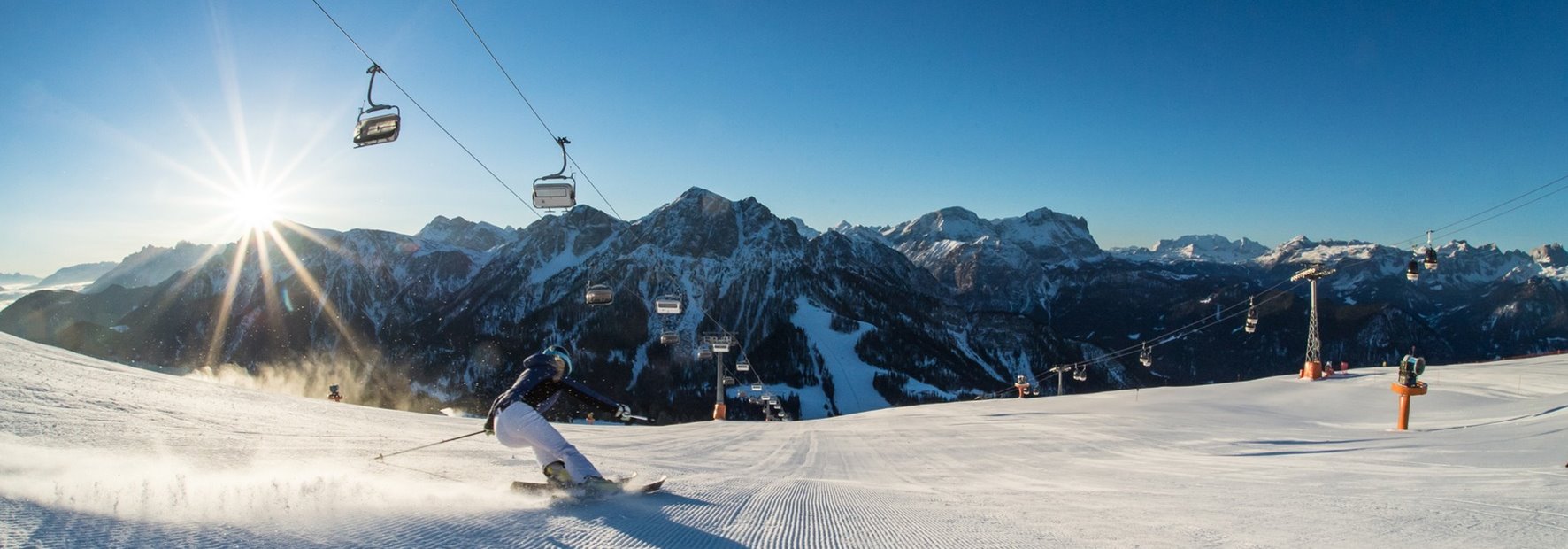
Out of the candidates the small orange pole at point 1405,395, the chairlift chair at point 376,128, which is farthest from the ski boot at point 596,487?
the small orange pole at point 1405,395

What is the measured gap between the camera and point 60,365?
340 inches

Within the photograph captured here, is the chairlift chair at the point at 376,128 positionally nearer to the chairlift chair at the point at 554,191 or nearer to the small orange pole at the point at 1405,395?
the chairlift chair at the point at 554,191

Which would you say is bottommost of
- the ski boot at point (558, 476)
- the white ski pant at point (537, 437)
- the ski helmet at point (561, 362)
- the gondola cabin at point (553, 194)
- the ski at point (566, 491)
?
the ski at point (566, 491)

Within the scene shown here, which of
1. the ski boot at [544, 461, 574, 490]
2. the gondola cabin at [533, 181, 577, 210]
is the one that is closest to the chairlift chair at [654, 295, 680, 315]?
the gondola cabin at [533, 181, 577, 210]

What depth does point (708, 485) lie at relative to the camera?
7113mm

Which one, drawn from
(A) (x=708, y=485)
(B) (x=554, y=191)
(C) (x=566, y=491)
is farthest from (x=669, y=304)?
(C) (x=566, y=491)

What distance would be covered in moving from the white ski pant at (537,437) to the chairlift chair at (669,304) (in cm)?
2591

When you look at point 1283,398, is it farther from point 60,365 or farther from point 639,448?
point 60,365

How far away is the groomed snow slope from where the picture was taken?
12.6 feet

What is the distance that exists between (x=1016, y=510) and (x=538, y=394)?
14.5 feet

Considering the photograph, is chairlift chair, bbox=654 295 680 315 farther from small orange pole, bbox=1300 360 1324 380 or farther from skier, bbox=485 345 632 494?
small orange pole, bbox=1300 360 1324 380

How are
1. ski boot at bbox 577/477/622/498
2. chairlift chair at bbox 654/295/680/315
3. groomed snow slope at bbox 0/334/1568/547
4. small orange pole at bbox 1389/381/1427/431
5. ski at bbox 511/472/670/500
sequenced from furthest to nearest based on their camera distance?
chairlift chair at bbox 654/295/680/315 < small orange pole at bbox 1389/381/1427/431 < ski boot at bbox 577/477/622/498 < ski at bbox 511/472/670/500 < groomed snow slope at bbox 0/334/1568/547

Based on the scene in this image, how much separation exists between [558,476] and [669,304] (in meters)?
27.4

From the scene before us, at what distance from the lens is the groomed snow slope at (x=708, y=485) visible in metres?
3.86
